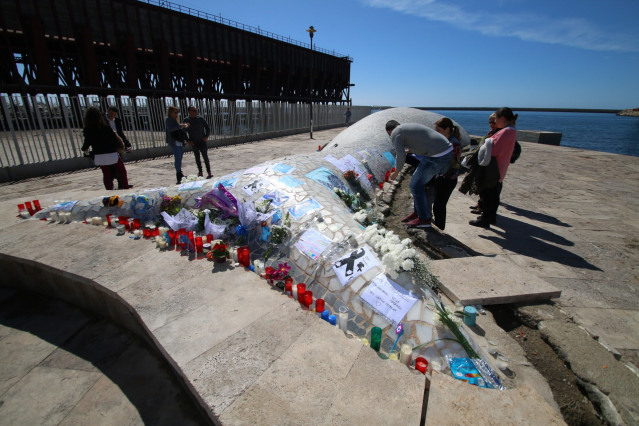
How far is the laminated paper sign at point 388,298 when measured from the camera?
2.79 meters

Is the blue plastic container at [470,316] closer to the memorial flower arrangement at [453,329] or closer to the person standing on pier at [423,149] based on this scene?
the memorial flower arrangement at [453,329]

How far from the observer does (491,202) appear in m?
5.52

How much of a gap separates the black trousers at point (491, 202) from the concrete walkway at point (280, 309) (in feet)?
0.99

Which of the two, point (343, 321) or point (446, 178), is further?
point (446, 178)

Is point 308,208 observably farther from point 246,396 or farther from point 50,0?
point 50,0

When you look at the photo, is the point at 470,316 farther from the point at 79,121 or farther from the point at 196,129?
the point at 79,121

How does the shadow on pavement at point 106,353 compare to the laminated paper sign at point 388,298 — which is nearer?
the shadow on pavement at point 106,353

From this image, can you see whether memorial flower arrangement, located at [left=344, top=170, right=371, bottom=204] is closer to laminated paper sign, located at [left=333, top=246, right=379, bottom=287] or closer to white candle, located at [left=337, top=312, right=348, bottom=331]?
laminated paper sign, located at [left=333, top=246, right=379, bottom=287]

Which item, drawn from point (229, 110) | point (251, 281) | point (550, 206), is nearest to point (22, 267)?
point (251, 281)

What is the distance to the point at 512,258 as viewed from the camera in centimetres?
452

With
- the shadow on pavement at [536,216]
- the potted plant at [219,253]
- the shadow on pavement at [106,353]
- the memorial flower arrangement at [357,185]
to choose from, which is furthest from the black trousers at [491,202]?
the shadow on pavement at [106,353]

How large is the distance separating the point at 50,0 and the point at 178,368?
2384 centimetres

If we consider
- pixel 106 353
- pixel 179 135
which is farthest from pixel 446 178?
pixel 179 135

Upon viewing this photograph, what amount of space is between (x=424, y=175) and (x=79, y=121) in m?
11.7
